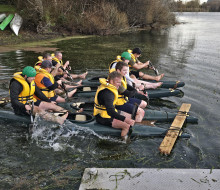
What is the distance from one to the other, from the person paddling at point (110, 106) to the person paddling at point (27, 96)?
40.1 inches

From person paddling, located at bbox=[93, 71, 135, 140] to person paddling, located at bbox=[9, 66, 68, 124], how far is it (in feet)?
3.34

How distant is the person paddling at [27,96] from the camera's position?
5.38m

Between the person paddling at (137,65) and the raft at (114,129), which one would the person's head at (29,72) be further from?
the person paddling at (137,65)

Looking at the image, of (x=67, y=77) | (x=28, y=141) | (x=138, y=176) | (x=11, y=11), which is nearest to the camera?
(x=138, y=176)

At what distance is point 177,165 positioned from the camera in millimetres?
4539

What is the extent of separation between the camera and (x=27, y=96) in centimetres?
573

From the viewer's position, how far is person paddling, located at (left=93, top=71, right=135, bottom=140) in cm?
483

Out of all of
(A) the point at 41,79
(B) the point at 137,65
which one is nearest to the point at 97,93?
(A) the point at 41,79

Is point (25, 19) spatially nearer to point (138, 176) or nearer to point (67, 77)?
point (67, 77)

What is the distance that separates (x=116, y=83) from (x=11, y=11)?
23.9 metres

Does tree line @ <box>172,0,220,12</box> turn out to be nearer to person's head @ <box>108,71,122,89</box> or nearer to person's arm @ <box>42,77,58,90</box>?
person's arm @ <box>42,77,58,90</box>

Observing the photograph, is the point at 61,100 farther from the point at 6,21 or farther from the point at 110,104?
the point at 6,21

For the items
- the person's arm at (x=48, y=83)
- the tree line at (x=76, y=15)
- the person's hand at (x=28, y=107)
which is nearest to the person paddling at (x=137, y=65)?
the person's arm at (x=48, y=83)

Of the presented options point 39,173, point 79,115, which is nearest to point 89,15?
point 79,115
